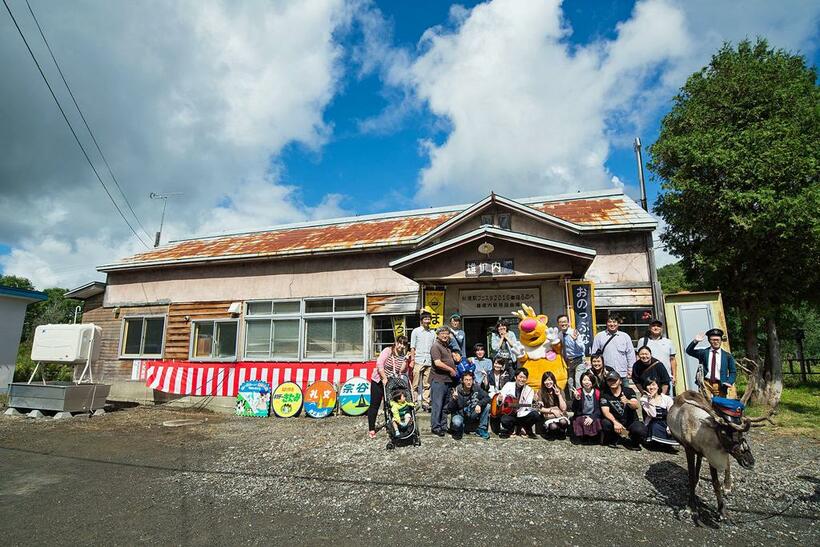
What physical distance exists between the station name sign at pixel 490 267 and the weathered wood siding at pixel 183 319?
24.8 ft

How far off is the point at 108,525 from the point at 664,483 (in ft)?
18.2

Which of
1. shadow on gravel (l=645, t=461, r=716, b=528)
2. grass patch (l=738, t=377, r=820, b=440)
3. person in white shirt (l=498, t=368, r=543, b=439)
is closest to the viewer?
shadow on gravel (l=645, t=461, r=716, b=528)

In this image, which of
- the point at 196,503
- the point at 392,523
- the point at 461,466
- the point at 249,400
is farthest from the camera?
the point at 249,400

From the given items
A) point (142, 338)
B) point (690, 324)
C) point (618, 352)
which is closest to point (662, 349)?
point (618, 352)

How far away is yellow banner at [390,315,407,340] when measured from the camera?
10547mm

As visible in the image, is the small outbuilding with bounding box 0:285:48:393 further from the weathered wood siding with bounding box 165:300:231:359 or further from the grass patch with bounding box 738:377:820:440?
the grass patch with bounding box 738:377:820:440

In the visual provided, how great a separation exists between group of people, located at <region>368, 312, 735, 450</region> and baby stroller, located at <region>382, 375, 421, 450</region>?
4.1 inches

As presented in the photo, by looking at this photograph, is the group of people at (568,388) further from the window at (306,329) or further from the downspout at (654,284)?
the window at (306,329)

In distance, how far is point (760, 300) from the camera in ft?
33.3

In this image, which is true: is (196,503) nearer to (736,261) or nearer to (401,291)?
(401,291)

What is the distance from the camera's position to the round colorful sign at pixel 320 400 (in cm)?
901

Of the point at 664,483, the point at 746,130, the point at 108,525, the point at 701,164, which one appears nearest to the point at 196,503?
the point at 108,525

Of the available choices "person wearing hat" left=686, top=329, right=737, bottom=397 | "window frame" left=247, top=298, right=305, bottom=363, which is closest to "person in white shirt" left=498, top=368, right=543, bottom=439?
"person wearing hat" left=686, top=329, right=737, bottom=397

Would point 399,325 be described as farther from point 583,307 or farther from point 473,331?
point 583,307
